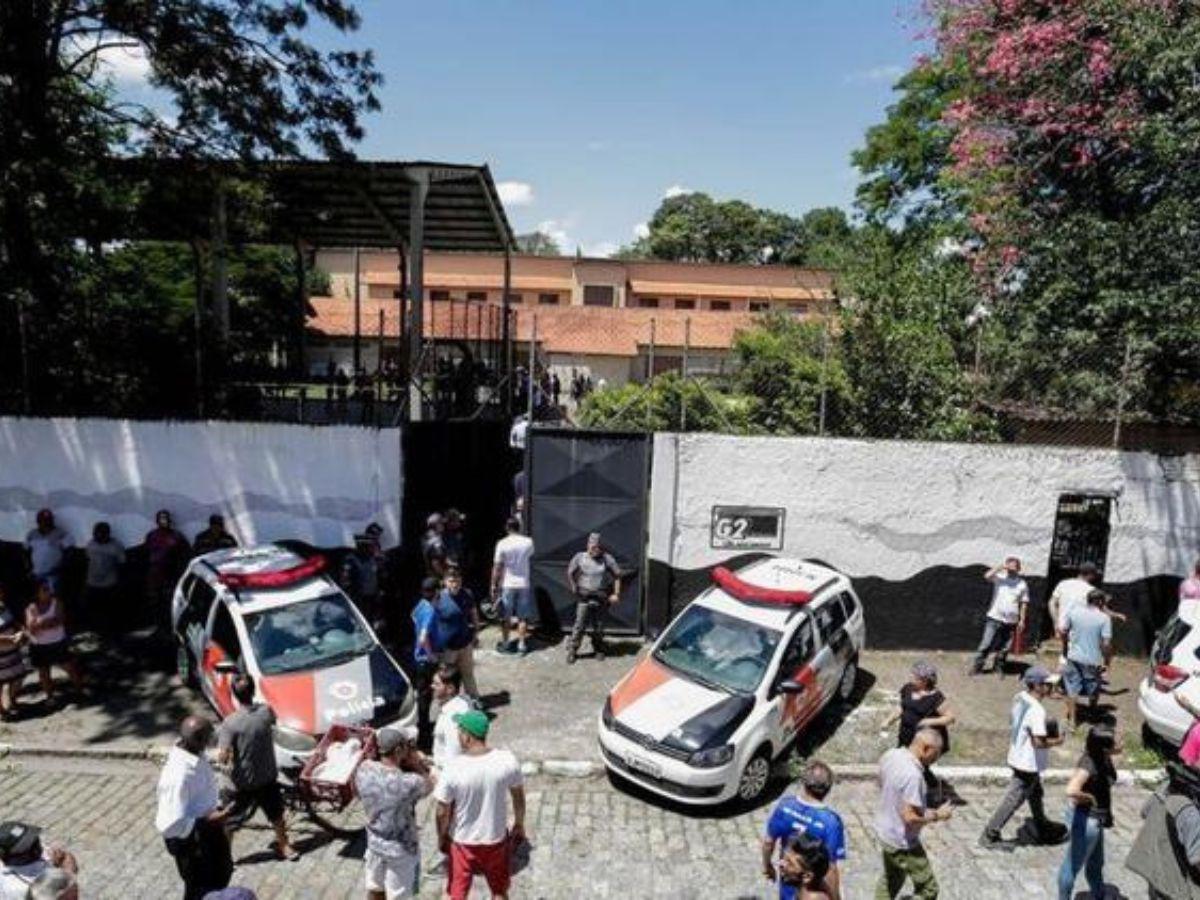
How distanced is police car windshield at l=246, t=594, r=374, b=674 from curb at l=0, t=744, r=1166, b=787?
1.53 m

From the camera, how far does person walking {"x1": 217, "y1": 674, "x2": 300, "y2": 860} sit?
7.14 meters

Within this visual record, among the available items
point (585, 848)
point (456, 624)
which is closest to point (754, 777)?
point (585, 848)

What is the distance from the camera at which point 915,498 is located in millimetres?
12711

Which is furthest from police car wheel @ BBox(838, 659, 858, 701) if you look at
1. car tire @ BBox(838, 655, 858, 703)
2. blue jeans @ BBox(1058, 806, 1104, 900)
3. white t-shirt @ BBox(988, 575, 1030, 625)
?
blue jeans @ BBox(1058, 806, 1104, 900)

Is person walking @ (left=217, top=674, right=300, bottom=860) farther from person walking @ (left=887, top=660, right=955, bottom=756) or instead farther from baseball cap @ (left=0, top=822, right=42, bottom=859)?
person walking @ (left=887, top=660, right=955, bottom=756)

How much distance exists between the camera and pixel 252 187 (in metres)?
14.3

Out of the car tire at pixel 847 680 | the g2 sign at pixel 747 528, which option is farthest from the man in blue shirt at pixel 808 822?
the g2 sign at pixel 747 528

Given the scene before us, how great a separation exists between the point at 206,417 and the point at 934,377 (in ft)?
37.3

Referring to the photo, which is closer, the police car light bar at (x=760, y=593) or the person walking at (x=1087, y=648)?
the police car light bar at (x=760, y=593)

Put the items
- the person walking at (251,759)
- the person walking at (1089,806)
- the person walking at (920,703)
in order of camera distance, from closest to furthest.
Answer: the person walking at (1089,806) < the person walking at (251,759) < the person walking at (920,703)

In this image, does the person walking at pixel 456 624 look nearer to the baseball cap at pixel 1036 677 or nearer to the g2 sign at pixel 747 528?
the g2 sign at pixel 747 528

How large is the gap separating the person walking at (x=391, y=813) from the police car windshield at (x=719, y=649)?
392 cm

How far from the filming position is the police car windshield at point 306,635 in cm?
931

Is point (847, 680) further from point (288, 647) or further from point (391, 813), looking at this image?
point (391, 813)
